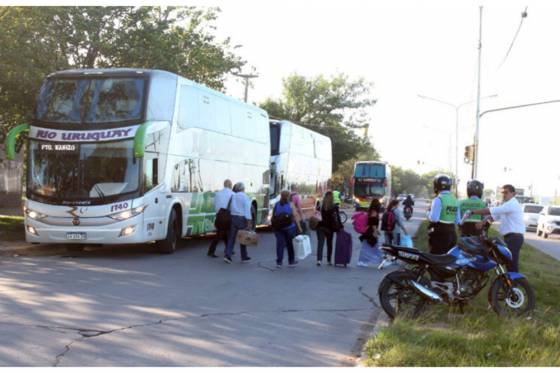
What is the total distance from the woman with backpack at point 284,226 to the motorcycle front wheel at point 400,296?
5791 millimetres

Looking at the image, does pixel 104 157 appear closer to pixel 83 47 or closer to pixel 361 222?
pixel 361 222

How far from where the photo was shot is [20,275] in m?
11.5

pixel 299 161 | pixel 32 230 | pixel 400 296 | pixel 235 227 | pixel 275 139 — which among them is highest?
pixel 275 139

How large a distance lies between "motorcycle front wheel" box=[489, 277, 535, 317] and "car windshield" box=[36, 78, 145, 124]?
8670 mm

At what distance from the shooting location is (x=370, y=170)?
4375 cm

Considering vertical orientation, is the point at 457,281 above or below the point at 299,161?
below

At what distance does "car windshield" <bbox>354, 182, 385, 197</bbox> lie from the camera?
141 ft

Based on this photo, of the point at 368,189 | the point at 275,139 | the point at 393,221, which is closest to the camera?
the point at 393,221

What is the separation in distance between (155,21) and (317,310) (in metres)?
18.2

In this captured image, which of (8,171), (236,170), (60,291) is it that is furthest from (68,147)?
(8,171)

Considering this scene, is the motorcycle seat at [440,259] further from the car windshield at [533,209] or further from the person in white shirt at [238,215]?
the car windshield at [533,209]

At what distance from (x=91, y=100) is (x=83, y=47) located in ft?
25.4

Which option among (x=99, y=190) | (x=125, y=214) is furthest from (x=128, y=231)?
(x=99, y=190)

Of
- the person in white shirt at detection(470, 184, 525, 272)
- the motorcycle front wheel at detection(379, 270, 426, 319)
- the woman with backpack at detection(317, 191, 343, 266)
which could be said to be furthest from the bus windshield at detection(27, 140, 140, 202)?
the person in white shirt at detection(470, 184, 525, 272)
